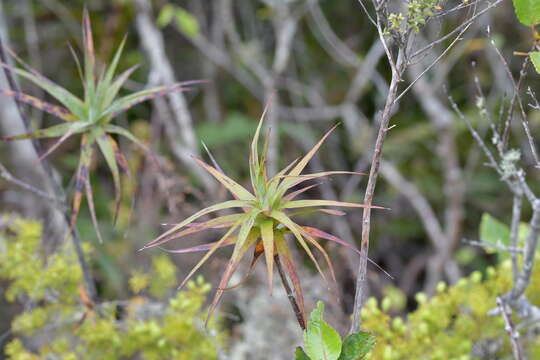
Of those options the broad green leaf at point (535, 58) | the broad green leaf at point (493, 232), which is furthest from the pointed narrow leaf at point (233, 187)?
the broad green leaf at point (493, 232)

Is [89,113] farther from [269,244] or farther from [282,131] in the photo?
[282,131]

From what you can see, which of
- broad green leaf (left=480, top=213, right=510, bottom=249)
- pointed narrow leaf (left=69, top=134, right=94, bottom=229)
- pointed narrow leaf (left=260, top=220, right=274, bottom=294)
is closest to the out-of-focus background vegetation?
broad green leaf (left=480, top=213, right=510, bottom=249)

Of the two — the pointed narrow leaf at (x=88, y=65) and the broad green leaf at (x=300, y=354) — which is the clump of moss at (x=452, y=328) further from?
the pointed narrow leaf at (x=88, y=65)

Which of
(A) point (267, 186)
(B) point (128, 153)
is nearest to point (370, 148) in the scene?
(B) point (128, 153)

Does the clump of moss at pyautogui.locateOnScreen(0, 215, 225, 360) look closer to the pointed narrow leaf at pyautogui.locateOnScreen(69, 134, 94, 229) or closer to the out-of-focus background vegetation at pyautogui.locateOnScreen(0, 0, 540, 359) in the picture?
the pointed narrow leaf at pyautogui.locateOnScreen(69, 134, 94, 229)

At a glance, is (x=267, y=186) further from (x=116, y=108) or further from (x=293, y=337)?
(x=293, y=337)

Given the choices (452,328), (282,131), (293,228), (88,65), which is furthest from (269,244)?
(282,131)
